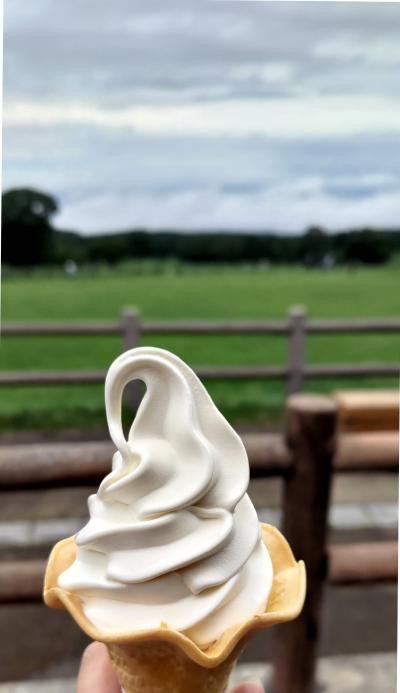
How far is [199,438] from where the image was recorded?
1.01 metres

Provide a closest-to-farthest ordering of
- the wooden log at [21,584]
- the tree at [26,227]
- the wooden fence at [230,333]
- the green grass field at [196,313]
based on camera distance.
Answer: the wooden log at [21,584] < the wooden fence at [230,333] < the green grass field at [196,313] < the tree at [26,227]

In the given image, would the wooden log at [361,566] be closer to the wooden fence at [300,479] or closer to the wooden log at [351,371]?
the wooden fence at [300,479]

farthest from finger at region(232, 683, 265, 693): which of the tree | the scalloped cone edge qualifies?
the tree

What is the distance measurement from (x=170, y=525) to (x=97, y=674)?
31 cm

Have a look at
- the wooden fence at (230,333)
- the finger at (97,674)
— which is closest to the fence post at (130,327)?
the wooden fence at (230,333)

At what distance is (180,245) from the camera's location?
12117 mm

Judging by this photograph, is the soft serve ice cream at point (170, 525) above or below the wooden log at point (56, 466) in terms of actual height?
above

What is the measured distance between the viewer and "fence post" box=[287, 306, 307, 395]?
16.1 ft

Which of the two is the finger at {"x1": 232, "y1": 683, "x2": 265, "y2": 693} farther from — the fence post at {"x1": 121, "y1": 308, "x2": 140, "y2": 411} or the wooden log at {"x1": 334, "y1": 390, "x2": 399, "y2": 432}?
the fence post at {"x1": 121, "y1": 308, "x2": 140, "y2": 411}

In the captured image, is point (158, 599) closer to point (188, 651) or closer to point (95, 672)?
point (188, 651)

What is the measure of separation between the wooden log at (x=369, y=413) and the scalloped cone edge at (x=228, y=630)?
325cm

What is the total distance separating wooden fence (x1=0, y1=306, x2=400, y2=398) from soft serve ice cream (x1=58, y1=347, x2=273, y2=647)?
11.7 ft

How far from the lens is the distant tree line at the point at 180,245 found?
33.3 feet

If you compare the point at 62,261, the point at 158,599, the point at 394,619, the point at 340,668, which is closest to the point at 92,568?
the point at 158,599
